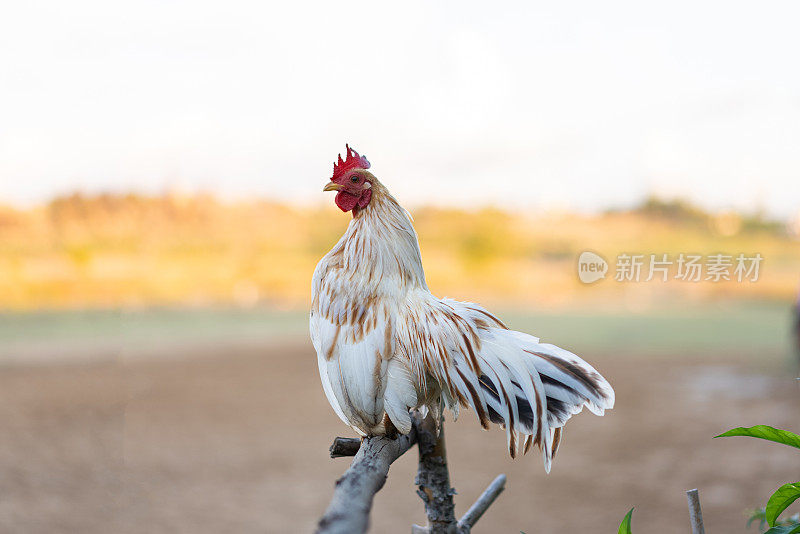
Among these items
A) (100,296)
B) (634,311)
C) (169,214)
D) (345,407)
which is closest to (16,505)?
(345,407)

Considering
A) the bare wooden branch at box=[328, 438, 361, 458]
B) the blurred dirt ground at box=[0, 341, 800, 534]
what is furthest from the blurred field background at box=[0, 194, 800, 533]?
the bare wooden branch at box=[328, 438, 361, 458]

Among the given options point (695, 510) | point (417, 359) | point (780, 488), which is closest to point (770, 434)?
point (780, 488)

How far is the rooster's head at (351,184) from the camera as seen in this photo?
5.37 feet

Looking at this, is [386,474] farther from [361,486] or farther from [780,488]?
[780,488]

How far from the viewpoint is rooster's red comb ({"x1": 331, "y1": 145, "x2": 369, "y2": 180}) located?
1668 mm

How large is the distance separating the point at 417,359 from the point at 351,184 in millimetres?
491

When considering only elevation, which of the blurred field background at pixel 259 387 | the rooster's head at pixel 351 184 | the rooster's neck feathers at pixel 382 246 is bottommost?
the blurred field background at pixel 259 387

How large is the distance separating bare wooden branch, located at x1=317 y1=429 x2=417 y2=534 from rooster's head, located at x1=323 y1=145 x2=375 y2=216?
1.95 feet

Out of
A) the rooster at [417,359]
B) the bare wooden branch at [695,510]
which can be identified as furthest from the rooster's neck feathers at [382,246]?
the bare wooden branch at [695,510]

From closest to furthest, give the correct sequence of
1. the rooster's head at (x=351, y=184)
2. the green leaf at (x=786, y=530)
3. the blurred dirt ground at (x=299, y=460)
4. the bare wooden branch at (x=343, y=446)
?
1. the green leaf at (x=786, y=530)
2. the bare wooden branch at (x=343, y=446)
3. the rooster's head at (x=351, y=184)
4. the blurred dirt ground at (x=299, y=460)

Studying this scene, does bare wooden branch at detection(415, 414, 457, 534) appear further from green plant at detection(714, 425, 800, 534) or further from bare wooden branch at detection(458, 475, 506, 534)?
green plant at detection(714, 425, 800, 534)

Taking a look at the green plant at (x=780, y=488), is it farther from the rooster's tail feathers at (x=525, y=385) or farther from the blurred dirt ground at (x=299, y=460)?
the blurred dirt ground at (x=299, y=460)

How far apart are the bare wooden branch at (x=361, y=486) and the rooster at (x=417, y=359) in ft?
0.16

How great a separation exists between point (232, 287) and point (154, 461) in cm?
1024
